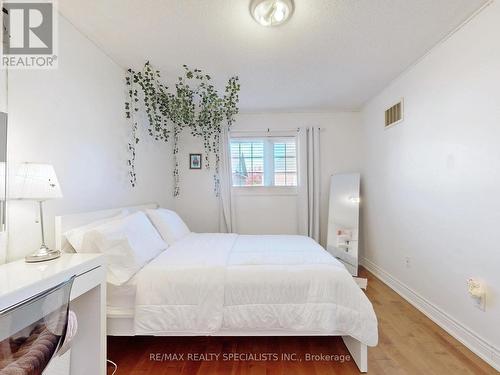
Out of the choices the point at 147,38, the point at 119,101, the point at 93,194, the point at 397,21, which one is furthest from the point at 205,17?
the point at 93,194

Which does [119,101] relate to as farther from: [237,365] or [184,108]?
[237,365]

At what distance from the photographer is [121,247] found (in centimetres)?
168

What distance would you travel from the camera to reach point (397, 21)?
5.94 ft

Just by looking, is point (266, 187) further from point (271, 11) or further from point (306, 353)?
point (271, 11)

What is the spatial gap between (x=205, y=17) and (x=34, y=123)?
4.39 feet

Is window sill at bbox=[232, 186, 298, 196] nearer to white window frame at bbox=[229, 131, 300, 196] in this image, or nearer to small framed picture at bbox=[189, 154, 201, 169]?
white window frame at bbox=[229, 131, 300, 196]

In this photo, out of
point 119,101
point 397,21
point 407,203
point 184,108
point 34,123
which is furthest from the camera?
point 184,108

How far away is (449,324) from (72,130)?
3.38m

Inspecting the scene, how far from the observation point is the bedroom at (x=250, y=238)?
1.50 meters

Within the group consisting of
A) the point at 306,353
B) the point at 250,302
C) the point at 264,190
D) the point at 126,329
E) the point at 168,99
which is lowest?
the point at 306,353

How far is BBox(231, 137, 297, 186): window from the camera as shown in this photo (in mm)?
3986

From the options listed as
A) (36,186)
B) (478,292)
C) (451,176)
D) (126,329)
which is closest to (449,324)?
(478,292)

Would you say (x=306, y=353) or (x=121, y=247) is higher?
(x=121, y=247)

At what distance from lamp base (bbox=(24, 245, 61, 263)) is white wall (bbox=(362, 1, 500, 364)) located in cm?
278
